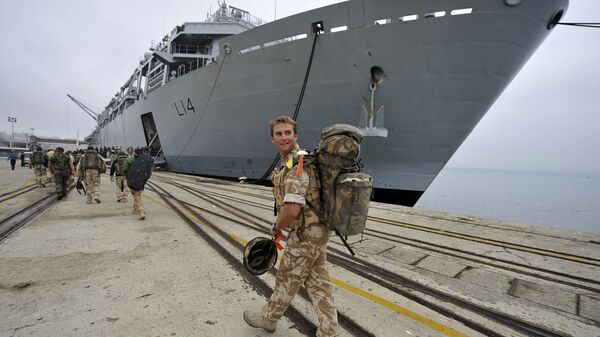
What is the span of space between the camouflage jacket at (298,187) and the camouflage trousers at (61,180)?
877cm

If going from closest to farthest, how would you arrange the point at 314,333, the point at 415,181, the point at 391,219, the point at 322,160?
the point at 322,160 → the point at 314,333 → the point at 391,219 → the point at 415,181

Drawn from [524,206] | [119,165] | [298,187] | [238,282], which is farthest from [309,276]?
[524,206]

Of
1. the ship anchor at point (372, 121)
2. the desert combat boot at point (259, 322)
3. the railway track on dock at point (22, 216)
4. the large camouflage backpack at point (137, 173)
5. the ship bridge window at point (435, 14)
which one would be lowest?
the railway track on dock at point (22, 216)

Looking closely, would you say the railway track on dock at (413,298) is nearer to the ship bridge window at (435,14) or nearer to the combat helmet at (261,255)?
the combat helmet at (261,255)

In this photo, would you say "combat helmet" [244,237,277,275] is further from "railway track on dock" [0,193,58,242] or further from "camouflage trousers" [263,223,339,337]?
"railway track on dock" [0,193,58,242]

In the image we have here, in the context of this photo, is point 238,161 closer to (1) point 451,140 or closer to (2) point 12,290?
(1) point 451,140

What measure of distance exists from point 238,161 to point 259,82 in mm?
4212

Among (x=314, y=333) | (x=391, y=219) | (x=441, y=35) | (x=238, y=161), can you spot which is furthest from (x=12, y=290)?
(x=238, y=161)

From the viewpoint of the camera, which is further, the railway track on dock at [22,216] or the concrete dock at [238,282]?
the railway track on dock at [22,216]

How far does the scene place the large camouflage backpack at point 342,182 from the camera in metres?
1.81

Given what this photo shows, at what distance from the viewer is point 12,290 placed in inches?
103

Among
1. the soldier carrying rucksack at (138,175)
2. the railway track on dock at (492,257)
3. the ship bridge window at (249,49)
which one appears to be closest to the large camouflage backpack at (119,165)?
the soldier carrying rucksack at (138,175)

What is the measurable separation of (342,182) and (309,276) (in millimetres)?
791

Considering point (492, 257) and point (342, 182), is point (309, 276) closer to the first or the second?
point (342, 182)
